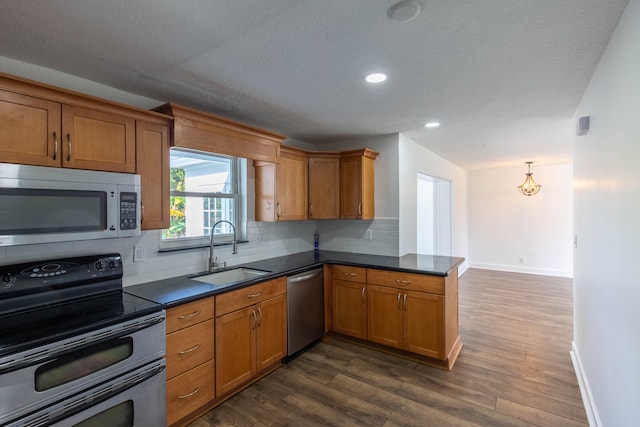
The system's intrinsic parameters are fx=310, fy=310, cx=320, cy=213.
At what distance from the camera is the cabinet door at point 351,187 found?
365 cm

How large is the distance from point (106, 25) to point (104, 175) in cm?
82

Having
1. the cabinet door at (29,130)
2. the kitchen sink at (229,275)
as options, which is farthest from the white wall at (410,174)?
the cabinet door at (29,130)

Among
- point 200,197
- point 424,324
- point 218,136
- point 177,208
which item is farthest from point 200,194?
point 424,324

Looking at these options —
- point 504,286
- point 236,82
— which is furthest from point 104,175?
point 504,286

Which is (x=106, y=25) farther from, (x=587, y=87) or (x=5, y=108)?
(x=587, y=87)

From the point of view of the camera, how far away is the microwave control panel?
1.92 meters

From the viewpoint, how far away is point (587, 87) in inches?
89.4

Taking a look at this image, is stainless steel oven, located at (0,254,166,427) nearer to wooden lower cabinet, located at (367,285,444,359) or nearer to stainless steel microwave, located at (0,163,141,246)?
stainless steel microwave, located at (0,163,141,246)

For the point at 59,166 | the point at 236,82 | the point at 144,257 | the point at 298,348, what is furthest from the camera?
the point at 298,348

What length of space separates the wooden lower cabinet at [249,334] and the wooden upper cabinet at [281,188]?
83 centimetres

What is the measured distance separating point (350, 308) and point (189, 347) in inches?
68.6

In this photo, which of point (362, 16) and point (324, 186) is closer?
point (362, 16)

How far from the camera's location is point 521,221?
6699 mm

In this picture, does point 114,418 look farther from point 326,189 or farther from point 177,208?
point 326,189
